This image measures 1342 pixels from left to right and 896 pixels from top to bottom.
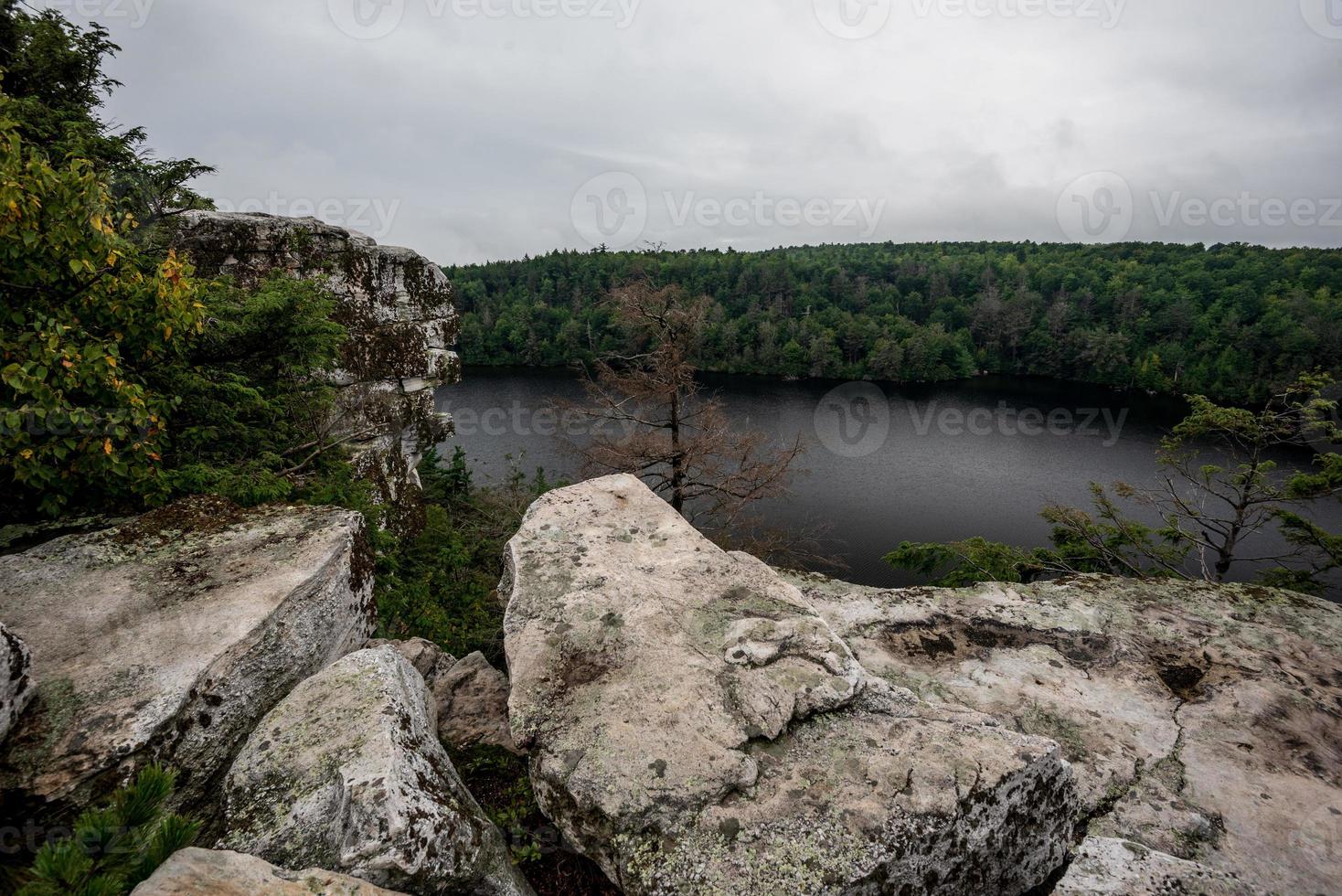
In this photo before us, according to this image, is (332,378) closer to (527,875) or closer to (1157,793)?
(527,875)

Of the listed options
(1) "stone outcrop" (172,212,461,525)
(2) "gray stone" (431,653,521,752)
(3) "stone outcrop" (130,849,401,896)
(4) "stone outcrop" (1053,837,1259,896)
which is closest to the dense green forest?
(1) "stone outcrop" (172,212,461,525)

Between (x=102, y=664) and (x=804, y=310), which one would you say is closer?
(x=102, y=664)

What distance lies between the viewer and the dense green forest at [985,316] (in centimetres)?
6412

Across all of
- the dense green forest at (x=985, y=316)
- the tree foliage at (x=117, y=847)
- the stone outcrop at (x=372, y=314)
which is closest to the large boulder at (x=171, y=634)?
the tree foliage at (x=117, y=847)

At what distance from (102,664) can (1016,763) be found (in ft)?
17.9

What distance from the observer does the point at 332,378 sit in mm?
8938

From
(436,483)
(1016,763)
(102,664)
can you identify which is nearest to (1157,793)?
(1016,763)

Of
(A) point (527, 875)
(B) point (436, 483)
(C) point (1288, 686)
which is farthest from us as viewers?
(B) point (436, 483)

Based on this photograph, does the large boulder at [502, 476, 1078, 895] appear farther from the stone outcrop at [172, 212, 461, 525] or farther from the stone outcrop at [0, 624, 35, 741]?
the stone outcrop at [172, 212, 461, 525]

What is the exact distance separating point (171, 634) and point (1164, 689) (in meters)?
7.88

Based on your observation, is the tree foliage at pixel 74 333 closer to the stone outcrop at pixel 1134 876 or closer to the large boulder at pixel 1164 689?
the large boulder at pixel 1164 689

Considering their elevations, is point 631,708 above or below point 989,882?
above

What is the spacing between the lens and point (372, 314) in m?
9.96

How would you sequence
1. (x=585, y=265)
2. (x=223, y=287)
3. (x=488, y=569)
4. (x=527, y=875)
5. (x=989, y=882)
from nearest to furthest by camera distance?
(x=989, y=882), (x=527, y=875), (x=223, y=287), (x=488, y=569), (x=585, y=265)
